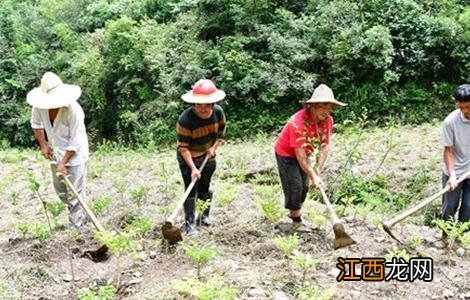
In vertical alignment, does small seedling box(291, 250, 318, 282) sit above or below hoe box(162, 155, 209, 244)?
above

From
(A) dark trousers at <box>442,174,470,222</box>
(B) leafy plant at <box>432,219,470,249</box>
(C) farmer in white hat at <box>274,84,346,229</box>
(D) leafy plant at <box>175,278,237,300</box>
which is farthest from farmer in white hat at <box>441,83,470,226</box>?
(D) leafy plant at <box>175,278,237,300</box>

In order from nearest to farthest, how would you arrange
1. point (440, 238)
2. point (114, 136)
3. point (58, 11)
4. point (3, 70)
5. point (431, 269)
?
point (431, 269) → point (440, 238) → point (114, 136) → point (3, 70) → point (58, 11)

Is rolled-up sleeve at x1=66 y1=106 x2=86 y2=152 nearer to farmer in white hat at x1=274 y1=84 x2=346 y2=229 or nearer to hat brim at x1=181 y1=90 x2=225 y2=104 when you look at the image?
hat brim at x1=181 y1=90 x2=225 y2=104

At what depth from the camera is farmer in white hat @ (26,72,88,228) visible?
508 cm

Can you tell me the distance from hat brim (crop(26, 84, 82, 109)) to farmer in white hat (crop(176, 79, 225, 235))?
98cm

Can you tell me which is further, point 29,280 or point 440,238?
point 440,238

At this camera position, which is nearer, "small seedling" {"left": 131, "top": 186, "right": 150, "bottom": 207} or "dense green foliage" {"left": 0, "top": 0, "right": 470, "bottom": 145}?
"small seedling" {"left": 131, "top": 186, "right": 150, "bottom": 207}

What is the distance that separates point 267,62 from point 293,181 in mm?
8445

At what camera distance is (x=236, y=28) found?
45.7 feet

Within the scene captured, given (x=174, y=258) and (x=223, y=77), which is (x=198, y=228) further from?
(x=223, y=77)

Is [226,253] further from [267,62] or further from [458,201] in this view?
[267,62]

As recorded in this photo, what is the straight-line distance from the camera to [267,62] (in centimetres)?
1327

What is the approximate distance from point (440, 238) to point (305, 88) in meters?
7.84

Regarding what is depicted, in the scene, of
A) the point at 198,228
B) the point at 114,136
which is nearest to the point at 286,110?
the point at 114,136
